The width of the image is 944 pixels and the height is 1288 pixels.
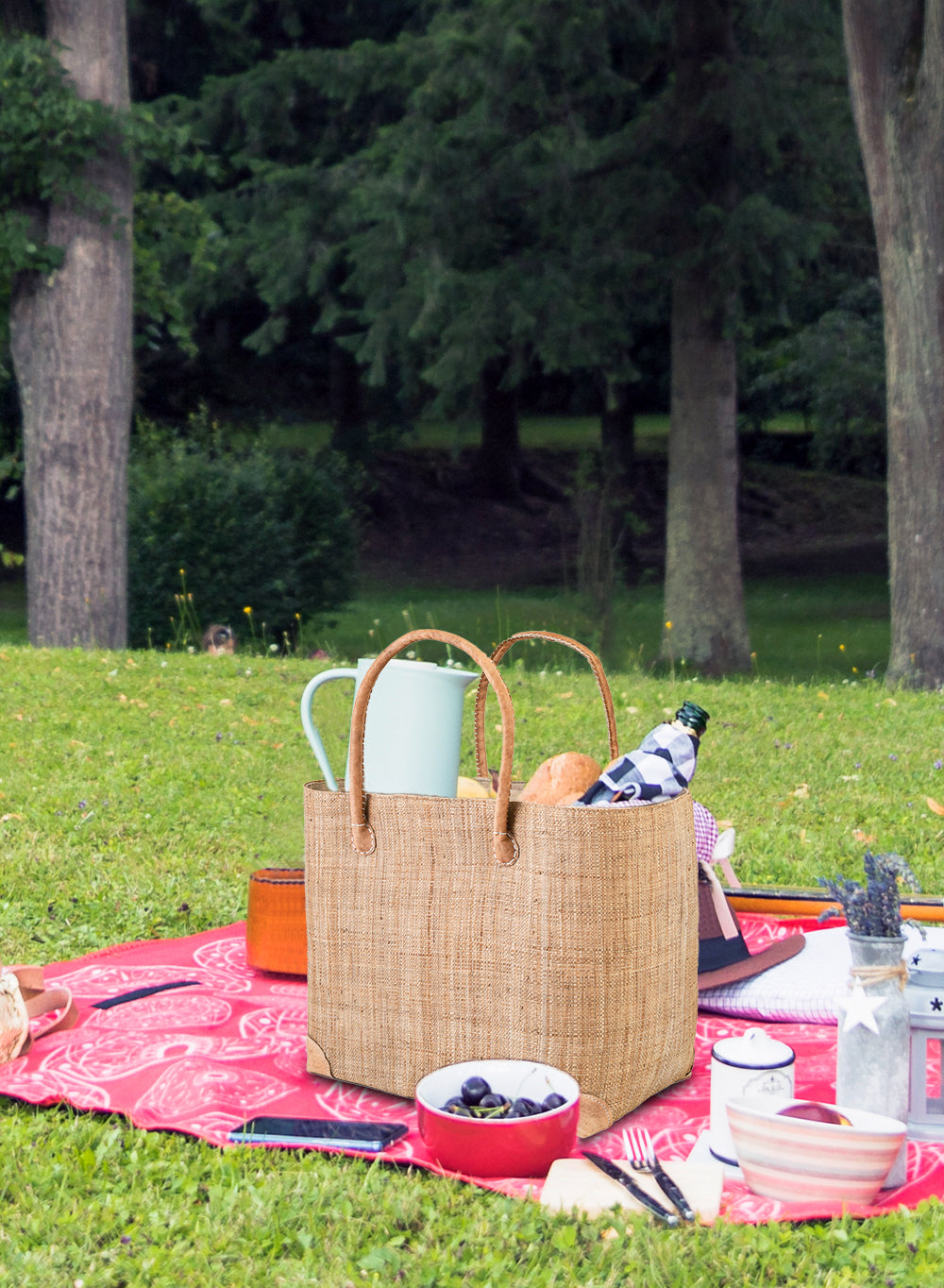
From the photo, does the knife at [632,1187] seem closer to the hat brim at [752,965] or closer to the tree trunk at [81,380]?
the hat brim at [752,965]

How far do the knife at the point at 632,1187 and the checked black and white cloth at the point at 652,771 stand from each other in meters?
0.55

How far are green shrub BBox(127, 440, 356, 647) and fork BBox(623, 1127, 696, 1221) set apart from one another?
9.01 m

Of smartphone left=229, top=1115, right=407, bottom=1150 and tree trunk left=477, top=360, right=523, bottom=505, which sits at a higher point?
tree trunk left=477, top=360, right=523, bottom=505

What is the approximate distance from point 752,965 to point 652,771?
742 mm

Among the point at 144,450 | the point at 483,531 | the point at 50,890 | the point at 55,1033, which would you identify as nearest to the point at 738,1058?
the point at 55,1033

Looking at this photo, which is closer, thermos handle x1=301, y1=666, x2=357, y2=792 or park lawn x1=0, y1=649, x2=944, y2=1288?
park lawn x1=0, y1=649, x2=944, y2=1288

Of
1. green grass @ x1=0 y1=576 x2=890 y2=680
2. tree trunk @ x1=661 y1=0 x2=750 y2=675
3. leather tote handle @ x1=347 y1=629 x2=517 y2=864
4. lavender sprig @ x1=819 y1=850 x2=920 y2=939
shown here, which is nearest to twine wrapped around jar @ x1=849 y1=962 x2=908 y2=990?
lavender sprig @ x1=819 y1=850 x2=920 y2=939

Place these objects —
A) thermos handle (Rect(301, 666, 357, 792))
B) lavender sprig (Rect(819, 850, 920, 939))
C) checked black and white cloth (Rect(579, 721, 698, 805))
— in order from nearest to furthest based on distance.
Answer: lavender sprig (Rect(819, 850, 920, 939))
checked black and white cloth (Rect(579, 721, 698, 805))
thermos handle (Rect(301, 666, 357, 792))

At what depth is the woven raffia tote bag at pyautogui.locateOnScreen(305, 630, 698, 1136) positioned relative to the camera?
209 cm

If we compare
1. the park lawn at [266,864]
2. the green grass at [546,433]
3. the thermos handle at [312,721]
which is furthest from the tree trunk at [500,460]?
the thermos handle at [312,721]

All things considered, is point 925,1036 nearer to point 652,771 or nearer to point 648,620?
point 652,771

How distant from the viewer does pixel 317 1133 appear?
2.12 m

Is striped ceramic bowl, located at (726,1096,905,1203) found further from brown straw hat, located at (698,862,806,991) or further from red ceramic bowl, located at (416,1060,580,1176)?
brown straw hat, located at (698,862,806,991)

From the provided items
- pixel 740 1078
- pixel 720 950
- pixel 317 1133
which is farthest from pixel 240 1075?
pixel 720 950
